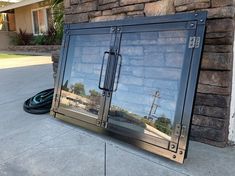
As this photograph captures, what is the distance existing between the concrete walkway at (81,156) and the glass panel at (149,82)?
0.91 feet

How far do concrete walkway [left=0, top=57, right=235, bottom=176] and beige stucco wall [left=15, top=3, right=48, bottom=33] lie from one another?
630 inches

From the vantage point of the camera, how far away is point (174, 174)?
91.3 inches

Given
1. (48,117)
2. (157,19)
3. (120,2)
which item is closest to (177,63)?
(157,19)

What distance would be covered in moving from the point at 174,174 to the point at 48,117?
6.98ft

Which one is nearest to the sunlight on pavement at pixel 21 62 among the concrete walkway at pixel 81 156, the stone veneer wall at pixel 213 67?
the concrete walkway at pixel 81 156

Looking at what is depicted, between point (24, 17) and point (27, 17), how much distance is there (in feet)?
1.25

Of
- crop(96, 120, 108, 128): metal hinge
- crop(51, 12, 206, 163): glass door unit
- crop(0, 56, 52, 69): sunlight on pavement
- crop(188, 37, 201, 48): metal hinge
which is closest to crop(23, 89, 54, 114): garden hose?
crop(51, 12, 206, 163): glass door unit

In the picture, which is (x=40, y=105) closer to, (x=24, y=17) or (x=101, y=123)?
(x=101, y=123)

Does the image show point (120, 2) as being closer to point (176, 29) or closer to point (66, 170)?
point (176, 29)

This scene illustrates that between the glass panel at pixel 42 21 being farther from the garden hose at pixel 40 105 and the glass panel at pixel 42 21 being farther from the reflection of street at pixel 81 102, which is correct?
the reflection of street at pixel 81 102

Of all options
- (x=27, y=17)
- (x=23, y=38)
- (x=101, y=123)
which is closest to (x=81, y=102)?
(x=101, y=123)

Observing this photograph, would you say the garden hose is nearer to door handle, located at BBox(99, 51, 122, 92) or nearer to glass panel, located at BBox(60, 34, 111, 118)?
glass panel, located at BBox(60, 34, 111, 118)

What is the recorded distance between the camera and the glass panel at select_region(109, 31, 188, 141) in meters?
2.56

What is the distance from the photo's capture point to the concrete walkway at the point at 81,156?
2.41 metres
